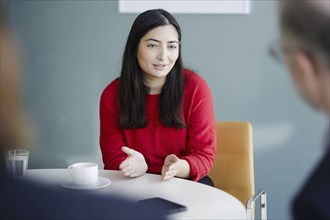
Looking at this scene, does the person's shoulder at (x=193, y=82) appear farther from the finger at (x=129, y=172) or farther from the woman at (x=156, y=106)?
the finger at (x=129, y=172)

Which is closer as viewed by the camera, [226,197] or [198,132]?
[226,197]

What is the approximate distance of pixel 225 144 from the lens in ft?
4.21

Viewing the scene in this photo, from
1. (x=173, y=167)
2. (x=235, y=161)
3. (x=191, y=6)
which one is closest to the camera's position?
(x=173, y=167)

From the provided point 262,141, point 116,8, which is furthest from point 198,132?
point 116,8

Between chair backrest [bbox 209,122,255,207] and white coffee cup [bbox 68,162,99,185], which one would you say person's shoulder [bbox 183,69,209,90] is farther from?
white coffee cup [bbox 68,162,99,185]

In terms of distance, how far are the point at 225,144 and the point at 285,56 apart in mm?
1037

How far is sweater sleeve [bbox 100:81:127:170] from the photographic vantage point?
120 cm

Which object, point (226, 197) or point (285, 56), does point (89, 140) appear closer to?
point (226, 197)

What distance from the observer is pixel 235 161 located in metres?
1.27

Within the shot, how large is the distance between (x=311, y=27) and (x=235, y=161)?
105 centimetres

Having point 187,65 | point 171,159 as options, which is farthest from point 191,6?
point 171,159

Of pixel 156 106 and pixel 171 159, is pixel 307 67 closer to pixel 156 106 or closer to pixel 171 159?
pixel 171 159

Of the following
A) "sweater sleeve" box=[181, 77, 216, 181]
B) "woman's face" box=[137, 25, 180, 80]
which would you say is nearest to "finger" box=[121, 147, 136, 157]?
"sweater sleeve" box=[181, 77, 216, 181]

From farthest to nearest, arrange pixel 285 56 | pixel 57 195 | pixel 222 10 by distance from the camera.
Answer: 1. pixel 222 10
2. pixel 57 195
3. pixel 285 56
